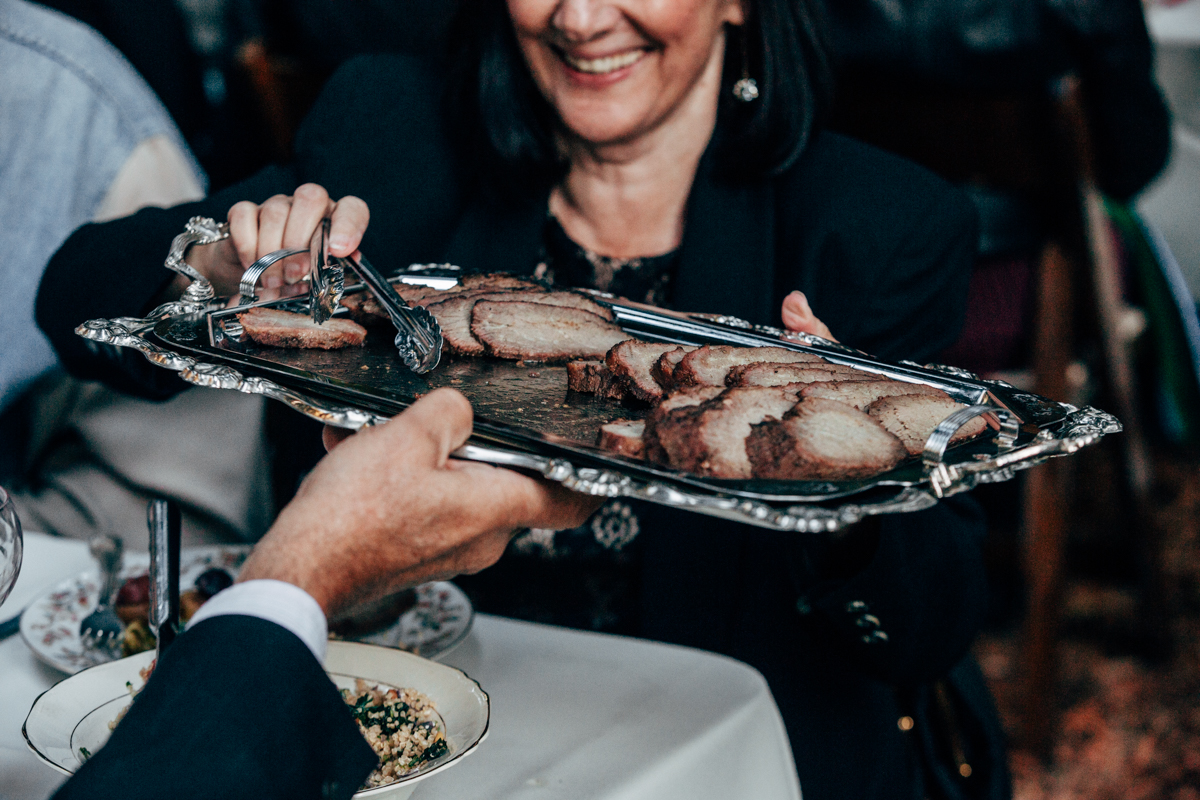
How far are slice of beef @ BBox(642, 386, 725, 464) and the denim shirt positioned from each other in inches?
61.0

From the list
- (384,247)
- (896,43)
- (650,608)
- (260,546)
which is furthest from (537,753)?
(896,43)

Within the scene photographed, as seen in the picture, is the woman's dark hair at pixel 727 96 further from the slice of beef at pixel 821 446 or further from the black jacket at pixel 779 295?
the slice of beef at pixel 821 446

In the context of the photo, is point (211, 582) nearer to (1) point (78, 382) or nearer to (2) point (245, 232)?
(2) point (245, 232)

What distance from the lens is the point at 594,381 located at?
107cm

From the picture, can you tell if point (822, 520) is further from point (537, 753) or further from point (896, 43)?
point (896, 43)

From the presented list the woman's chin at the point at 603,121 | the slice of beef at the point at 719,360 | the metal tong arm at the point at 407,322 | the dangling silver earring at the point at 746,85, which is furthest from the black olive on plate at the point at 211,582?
the dangling silver earring at the point at 746,85

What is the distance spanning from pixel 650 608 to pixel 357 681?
586 millimetres

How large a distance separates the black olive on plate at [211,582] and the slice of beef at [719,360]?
0.67 m

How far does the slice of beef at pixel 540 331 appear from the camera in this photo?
1.16m

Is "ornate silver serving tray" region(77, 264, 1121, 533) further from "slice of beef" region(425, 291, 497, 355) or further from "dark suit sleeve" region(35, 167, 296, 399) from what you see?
"dark suit sleeve" region(35, 167, 296, 399)

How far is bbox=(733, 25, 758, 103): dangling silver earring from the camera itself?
1.73 metres

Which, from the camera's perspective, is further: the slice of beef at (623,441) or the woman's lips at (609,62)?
the woman's lips at (609,62)

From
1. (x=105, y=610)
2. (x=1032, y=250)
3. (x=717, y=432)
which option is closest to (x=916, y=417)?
(x=717, y=432)

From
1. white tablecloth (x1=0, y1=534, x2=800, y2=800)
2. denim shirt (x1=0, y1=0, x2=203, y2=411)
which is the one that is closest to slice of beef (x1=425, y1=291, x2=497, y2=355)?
white tablecloth (x1=0, y1=534, x2=800, y2=800)
